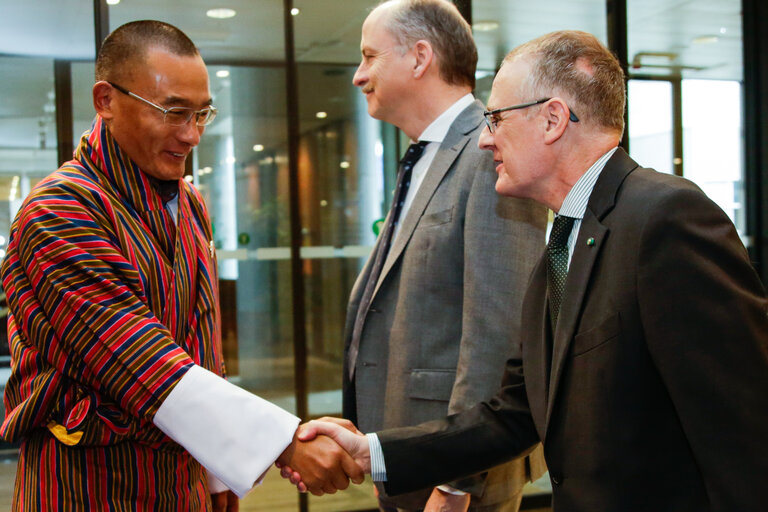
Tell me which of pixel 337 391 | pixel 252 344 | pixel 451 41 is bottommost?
pixel 337 391

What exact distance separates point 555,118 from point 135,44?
967 mm

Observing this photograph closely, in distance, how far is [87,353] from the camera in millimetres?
1561

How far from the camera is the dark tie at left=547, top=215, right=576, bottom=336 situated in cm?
154

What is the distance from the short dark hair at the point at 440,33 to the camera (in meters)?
2.16

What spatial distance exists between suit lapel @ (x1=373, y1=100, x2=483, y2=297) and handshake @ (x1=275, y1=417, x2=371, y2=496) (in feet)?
1.27

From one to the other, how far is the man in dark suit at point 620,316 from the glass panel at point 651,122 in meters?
3.39

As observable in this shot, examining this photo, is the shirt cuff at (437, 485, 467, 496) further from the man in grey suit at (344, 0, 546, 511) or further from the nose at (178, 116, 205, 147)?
the nose at (178, 116, 205, 147)

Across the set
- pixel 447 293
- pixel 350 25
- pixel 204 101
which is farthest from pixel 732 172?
pixel 204 101

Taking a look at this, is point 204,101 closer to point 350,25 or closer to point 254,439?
point 254,439

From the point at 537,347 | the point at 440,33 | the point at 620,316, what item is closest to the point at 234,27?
the point at 440,33

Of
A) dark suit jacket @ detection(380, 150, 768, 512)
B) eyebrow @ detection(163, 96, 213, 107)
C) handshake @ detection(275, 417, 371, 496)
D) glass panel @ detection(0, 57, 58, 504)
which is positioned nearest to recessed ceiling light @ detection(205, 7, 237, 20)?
glass panel @ detection(0, 57, 58, 504)

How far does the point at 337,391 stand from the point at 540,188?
116 inches

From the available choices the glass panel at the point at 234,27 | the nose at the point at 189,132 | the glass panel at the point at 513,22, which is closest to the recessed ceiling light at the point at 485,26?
the glass panel at the point at 513,22

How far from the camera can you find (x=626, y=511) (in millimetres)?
1317
